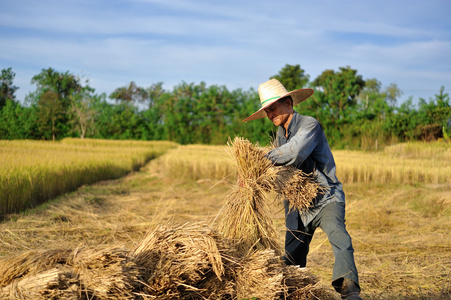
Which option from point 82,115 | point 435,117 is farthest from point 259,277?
point 82,115

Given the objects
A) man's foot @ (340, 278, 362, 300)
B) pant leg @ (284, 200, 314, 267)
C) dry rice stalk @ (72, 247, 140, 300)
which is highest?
dry rice stalk @ (72, 247, 140, 300)

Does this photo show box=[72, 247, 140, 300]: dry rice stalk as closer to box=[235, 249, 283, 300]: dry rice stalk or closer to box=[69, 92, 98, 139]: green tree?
box=[235, 249, 283, 300]: dry rice stalk

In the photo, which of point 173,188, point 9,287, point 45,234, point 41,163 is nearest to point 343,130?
point 173,188

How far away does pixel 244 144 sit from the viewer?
2.48 m

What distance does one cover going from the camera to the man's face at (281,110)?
2.82 meters

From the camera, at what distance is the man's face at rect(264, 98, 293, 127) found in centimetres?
282

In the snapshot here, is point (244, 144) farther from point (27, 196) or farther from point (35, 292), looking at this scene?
point (27, 196)

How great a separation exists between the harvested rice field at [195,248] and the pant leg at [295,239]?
126 mm

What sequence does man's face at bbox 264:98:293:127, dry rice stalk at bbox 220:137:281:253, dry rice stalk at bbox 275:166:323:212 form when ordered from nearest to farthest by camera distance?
dry rice stalk at bbox 220:137:281:253 < dry rice stalk at bbox 275:166:323:212 < man's face at bbox 264:98:293:127

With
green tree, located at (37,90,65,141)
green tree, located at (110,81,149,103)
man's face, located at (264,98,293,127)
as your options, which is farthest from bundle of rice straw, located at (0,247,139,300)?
green tree, located at (110,81,149,103)

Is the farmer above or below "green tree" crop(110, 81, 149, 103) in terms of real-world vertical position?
below

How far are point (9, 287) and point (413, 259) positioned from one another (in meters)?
4.09

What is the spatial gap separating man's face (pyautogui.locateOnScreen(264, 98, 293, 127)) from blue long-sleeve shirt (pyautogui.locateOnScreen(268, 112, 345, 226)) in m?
0.06

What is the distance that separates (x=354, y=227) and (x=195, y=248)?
14.7ft
